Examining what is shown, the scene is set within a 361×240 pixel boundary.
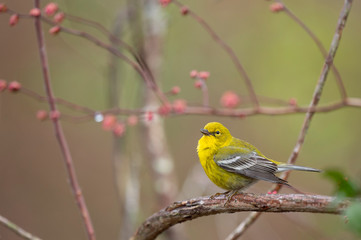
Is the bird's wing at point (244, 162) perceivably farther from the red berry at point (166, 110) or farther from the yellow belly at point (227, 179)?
the red berry at point (166, 110)

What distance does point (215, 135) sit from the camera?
3143 millimetres

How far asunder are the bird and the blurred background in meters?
3.12

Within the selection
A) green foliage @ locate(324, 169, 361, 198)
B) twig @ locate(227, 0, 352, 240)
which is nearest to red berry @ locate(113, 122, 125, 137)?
twig @ locate(227, 0, 352, 240)

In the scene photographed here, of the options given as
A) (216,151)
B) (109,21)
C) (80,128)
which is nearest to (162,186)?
(216,151)

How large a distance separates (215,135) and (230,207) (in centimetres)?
94

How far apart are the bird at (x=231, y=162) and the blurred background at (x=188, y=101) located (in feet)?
10.2

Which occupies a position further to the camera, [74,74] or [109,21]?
[74,74]

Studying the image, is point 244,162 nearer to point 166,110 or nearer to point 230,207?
point 166,110

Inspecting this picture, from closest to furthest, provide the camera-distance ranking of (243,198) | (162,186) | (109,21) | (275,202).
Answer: (275,202) → (243,198) → (162,186) → (109,21)

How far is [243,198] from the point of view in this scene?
2.37 meters

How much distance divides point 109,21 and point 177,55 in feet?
6.17

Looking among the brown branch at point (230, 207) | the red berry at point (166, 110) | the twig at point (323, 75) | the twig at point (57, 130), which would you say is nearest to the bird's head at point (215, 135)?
the red berry at point (166, 110)

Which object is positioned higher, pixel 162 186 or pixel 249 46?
pixel 249 46

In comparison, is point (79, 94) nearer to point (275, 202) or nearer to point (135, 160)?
point (135, 160)
